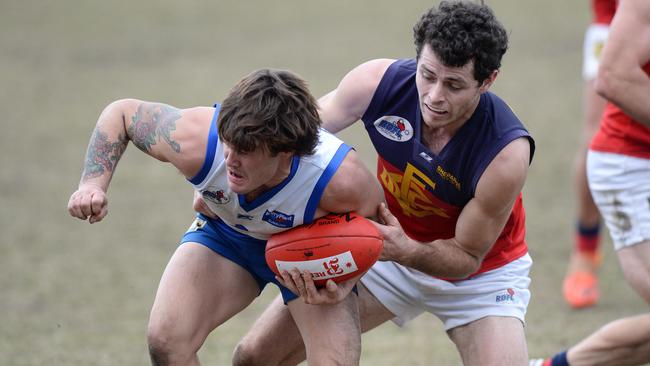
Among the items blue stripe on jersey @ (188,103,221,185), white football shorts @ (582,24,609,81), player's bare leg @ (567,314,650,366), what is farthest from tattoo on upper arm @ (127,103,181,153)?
white football shorts @ (582,24,609,81)

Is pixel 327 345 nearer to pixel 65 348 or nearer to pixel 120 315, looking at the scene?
pixel 65 348

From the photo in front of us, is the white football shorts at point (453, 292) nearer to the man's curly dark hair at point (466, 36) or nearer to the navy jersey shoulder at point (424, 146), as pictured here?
the navy jersey shoulder at point (424, 146)

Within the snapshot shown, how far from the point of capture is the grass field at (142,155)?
6895 mm

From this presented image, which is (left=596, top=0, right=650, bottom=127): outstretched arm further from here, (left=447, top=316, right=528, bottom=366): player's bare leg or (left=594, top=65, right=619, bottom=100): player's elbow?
(left=447, top=316, right=528, bottom=366): player's bare leg

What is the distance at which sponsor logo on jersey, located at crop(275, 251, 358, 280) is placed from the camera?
420 cm

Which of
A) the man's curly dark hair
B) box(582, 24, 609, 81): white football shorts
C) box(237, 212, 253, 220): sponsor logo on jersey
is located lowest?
box(582, 24, 609, 81): white football shorts

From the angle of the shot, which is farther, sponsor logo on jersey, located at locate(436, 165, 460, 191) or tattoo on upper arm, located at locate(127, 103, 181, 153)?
sponsor logo on jersey, located at locate(436, 165, 460, 191)

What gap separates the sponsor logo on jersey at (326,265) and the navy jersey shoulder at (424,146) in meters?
0.60

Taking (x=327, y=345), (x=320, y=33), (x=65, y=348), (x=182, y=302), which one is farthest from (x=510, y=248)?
(x=320, y=33)

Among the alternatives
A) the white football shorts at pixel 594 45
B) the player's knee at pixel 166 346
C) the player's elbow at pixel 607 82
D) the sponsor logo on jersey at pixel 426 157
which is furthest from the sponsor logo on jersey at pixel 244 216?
the white football shorts at pixel 594 45

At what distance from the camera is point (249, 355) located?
4754 millimetres

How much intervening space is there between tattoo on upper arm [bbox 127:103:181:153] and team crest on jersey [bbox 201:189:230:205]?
0.29 metres

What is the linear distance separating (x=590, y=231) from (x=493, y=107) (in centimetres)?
323

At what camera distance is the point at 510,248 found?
4914 mm
